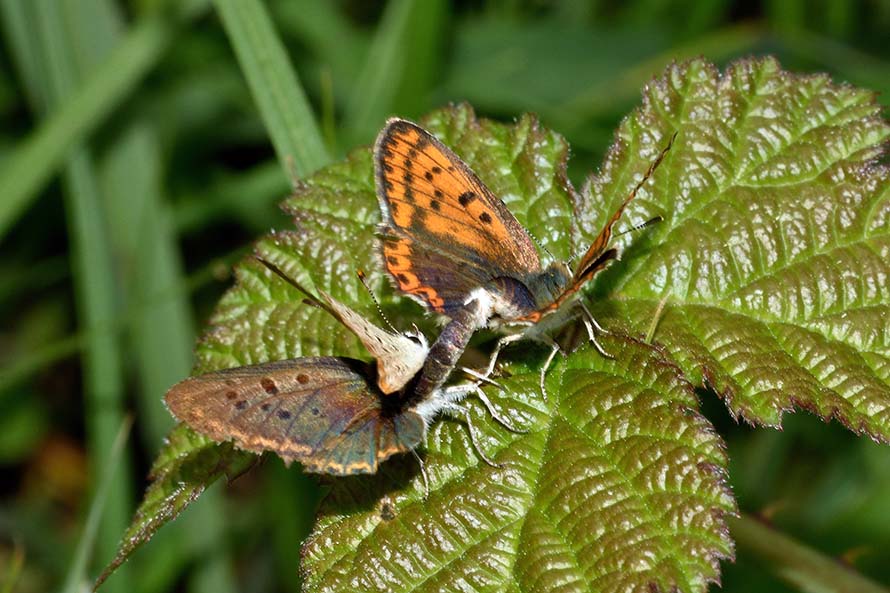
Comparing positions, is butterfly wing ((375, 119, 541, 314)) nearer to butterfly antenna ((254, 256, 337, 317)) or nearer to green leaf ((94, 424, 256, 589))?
butterfly antenna ((254, 256, 337, 317))

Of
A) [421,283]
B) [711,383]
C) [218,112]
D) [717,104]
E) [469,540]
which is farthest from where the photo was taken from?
[218,112]

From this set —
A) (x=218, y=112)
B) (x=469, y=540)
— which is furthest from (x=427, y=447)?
(x=218, y=112)

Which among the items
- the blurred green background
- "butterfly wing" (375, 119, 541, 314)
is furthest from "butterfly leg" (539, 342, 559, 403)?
the blurred green background

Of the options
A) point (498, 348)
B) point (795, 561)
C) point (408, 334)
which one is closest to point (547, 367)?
point (498, 348)

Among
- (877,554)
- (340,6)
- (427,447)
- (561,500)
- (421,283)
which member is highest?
(340,6)

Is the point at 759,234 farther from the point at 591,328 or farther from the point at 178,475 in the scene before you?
the point at 178,475

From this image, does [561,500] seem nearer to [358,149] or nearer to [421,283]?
[421,283]

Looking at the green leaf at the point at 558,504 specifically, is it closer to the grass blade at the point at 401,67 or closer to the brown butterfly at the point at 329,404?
the brown butterfly at the point at 329,404
